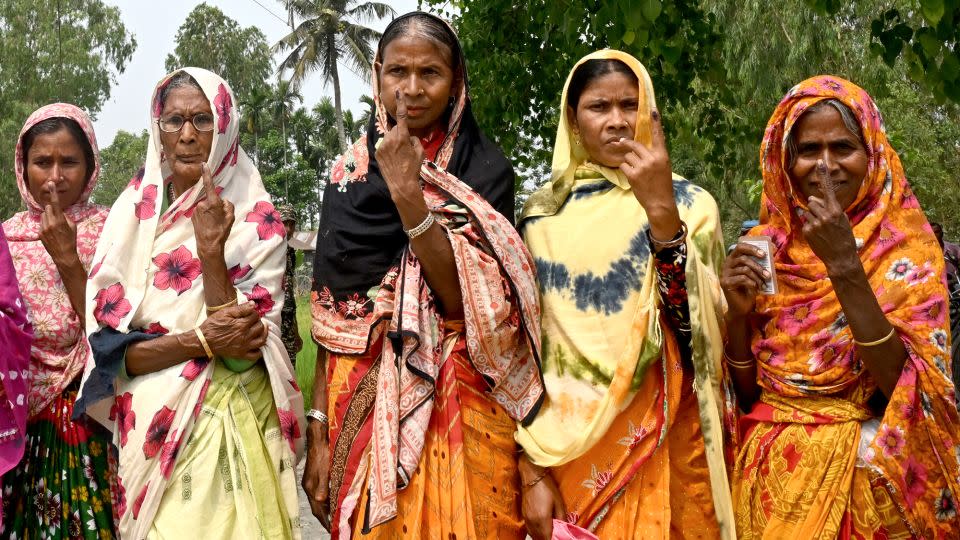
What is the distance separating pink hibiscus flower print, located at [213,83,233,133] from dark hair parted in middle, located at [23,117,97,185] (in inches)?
29.8

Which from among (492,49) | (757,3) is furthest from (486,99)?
(757,3)

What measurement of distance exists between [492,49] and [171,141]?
541 centimetres

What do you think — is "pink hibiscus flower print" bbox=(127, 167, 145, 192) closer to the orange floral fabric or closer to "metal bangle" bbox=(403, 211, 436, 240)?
"metal bangle" bbox=(403, 211, 436, 240)

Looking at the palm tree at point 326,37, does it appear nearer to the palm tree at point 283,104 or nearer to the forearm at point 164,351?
the palm tree at point 283,104

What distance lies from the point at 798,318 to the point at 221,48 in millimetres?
41935

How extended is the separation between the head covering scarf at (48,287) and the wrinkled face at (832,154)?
105 inches

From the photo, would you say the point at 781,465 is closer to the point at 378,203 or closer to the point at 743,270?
the point at 743,270

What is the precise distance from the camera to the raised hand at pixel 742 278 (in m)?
2.78

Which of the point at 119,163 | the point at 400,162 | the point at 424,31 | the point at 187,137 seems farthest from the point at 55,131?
the point at 119,163

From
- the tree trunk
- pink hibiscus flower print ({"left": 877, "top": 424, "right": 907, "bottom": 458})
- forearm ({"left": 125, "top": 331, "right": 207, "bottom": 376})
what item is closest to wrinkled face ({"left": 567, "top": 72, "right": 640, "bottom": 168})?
pink hibiscus flower print ({"left": 877, "top": 424, "right": 907, "bottom": 458})

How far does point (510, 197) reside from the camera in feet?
10.1

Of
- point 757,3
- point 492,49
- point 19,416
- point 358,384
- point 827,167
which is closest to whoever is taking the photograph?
point 827,167

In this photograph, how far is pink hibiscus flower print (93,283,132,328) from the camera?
3.13 meters

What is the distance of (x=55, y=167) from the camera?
3619mm
